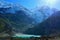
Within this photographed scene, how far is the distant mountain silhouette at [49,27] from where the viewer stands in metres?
7.54

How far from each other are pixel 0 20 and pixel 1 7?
0.39 m

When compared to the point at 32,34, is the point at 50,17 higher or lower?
higher

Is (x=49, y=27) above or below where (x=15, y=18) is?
below

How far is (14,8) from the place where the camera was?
772 centimetres

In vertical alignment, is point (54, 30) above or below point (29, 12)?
below

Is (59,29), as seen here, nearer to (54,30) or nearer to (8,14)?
(54,30)

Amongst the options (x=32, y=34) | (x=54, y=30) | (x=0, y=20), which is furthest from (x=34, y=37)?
(x=0, y=20)

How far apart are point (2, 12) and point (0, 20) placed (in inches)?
9.5

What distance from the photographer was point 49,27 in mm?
7617

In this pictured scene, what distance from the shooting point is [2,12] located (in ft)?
25.1

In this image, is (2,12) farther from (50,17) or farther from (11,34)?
(50,17)

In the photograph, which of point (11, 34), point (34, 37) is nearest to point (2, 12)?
point (11, 34)

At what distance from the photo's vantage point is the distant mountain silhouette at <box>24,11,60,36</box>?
7539 mm

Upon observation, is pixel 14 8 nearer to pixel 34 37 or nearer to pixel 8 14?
pixel 8 14
